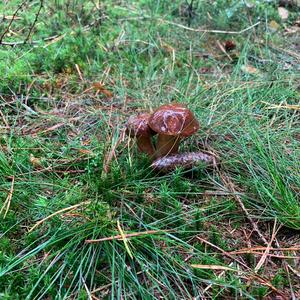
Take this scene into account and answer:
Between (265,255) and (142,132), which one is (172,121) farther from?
(265,255)

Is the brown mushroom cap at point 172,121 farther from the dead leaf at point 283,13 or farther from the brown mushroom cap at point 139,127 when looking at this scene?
the dead leaf at point 283,13

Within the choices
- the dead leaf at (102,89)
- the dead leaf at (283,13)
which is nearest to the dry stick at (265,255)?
the dead leaf at (102,89)

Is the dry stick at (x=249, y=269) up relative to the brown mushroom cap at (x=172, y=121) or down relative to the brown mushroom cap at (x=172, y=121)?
down

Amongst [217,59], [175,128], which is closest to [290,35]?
[217,59]

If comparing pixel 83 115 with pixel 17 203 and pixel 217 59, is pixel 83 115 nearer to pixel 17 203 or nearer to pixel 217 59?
pixel 17 203

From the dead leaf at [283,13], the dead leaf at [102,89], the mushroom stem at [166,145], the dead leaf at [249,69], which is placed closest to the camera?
the mushroom stem at [166,145]

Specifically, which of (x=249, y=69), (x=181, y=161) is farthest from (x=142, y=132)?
(x=249, y=69)
